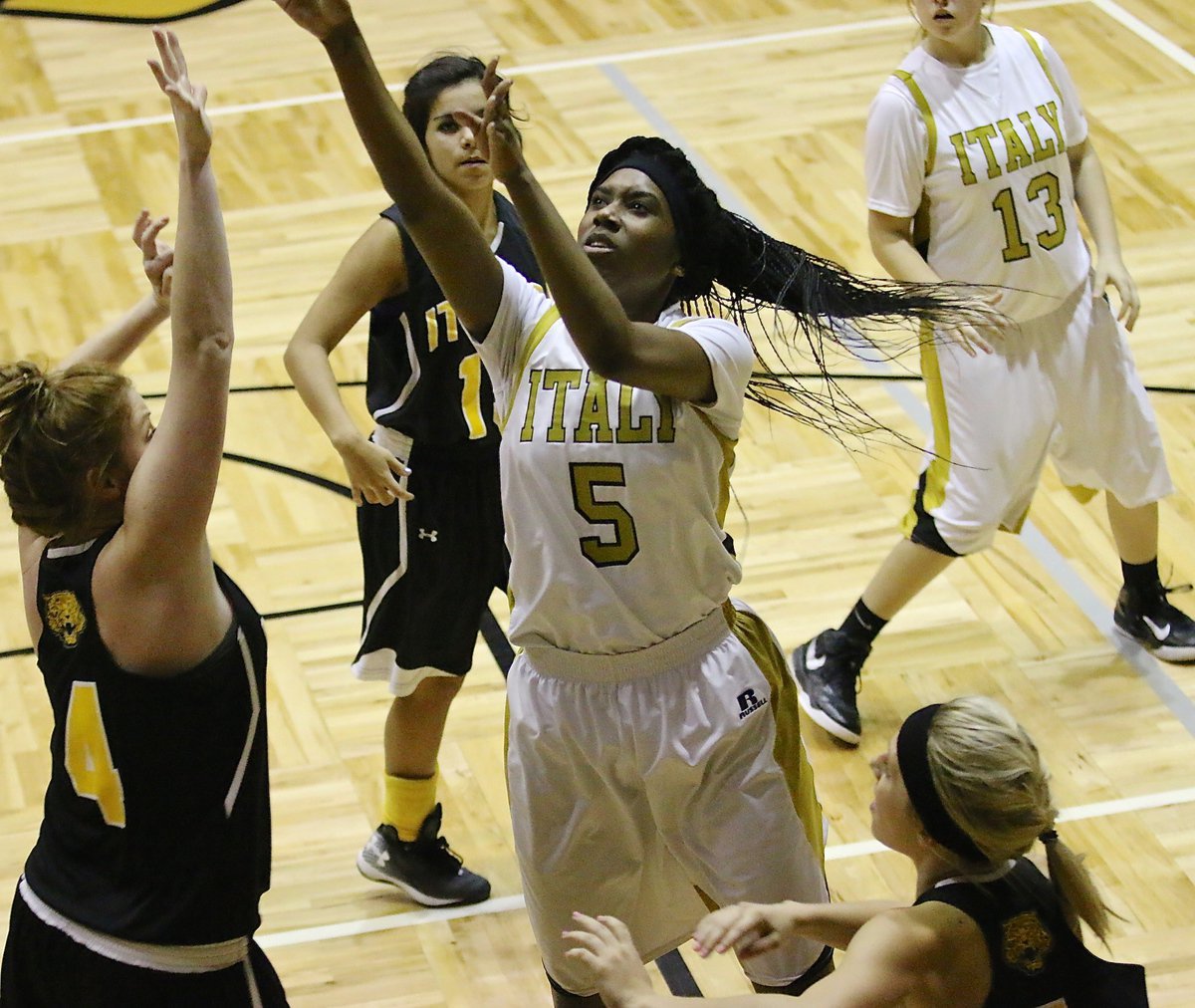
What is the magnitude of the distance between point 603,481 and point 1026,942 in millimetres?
941

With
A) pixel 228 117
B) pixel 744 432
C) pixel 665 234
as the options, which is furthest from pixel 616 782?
pixel 228 117

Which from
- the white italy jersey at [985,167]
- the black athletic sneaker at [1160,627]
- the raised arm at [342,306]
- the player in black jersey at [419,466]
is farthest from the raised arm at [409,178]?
the black athletic sneaker at [1160,627]

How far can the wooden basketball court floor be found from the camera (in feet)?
13.8

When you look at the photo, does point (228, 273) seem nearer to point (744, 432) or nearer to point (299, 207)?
point (744, 432)

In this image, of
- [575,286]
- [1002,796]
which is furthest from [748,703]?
[575,286]

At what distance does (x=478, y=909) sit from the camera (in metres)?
4.17

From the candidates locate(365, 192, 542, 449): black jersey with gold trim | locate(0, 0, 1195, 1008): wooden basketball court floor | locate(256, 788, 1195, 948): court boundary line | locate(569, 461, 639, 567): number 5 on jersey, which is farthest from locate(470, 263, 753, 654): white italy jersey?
locate(256, 788, 1195, 948): court boundary line

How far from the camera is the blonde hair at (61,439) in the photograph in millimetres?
2527

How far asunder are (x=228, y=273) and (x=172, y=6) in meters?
8.08

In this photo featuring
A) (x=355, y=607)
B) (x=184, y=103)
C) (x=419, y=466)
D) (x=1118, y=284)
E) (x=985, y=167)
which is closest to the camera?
(x=184, y=103)

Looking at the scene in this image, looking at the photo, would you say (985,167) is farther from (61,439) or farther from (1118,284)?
(61,439)

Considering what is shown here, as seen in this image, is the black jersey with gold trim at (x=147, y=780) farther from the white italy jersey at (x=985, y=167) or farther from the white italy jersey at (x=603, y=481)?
the white italy jersey at (x=985, y=167)

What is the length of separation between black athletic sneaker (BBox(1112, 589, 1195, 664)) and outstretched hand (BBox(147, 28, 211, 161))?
3291 mm

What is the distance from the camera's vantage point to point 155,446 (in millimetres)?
2500
